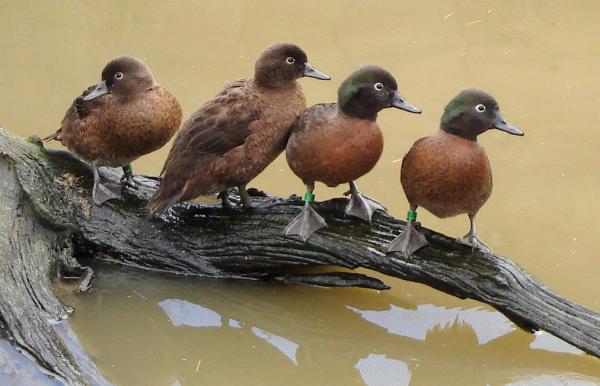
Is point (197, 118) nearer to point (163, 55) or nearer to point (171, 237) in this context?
point (171, 237)

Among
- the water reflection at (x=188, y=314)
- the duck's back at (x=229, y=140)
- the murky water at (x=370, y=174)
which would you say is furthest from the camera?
the water reflection at (x=188, y=314)

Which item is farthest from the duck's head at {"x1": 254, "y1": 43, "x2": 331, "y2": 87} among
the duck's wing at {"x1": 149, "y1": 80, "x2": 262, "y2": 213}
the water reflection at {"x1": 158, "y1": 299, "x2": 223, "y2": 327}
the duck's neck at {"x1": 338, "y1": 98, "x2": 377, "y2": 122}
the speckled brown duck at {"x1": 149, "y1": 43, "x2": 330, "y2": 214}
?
the water reflection at {"x1": 158, "y1": 299, "x2": 223, "y2": 327}

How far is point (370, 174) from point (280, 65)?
53.7 inches

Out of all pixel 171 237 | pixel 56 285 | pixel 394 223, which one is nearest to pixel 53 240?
→ pixel 56 285

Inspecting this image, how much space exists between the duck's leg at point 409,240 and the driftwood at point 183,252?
4 centimetres

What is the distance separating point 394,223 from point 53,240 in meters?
1.74

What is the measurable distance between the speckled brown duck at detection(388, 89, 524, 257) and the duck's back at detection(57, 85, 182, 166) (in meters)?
1.29

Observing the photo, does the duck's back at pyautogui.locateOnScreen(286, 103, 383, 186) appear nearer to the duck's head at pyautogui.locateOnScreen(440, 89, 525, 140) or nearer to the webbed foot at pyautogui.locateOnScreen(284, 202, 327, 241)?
the webbed foot at pyautogui.locateOnScreen(284, 202, 327, 241)

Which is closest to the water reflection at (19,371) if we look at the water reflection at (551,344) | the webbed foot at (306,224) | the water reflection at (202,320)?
the water reflection at (202,320)

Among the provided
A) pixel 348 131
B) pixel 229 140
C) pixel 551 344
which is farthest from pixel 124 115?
pixel 551 344

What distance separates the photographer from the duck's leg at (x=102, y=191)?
473 centimetres

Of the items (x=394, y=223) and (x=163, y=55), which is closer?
(x=394, y=223)

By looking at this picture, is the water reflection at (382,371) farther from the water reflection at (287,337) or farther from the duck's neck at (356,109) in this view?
the duck's neck at (356,109)

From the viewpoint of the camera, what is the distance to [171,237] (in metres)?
4.68
